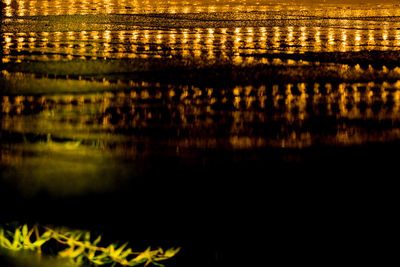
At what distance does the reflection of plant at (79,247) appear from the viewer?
3783 mm

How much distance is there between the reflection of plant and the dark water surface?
0.47 ft

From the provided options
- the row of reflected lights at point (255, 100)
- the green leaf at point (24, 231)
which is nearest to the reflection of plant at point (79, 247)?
the green leaf at point (24, 231)

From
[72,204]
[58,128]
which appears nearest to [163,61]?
[58,128]

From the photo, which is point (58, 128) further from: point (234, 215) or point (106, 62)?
point (106, 62)

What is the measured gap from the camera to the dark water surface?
4.30 m

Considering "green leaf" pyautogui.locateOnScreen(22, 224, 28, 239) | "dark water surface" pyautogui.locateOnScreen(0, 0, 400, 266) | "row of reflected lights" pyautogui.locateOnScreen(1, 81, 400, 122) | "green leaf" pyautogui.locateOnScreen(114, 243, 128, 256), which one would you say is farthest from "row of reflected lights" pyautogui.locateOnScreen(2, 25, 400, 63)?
"green leaf" pyautogui.locateOnScreen(114, 243, 128, 256)

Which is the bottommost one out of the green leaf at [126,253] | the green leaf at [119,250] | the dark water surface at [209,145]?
the green leaf at [126,253]

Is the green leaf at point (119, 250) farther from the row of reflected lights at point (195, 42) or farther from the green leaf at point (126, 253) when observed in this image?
the row of reflected lights at point (195, 42)

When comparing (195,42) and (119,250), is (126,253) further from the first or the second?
(195,42)

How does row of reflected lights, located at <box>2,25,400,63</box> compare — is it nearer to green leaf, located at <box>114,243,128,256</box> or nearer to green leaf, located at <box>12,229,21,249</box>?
green leaf, located at <box>12,229,21,249</box>

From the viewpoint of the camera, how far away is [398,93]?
31.1ft

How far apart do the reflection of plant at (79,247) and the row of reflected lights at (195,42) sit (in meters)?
8.94

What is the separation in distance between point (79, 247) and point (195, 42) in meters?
12.4

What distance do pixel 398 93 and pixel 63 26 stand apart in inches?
503
